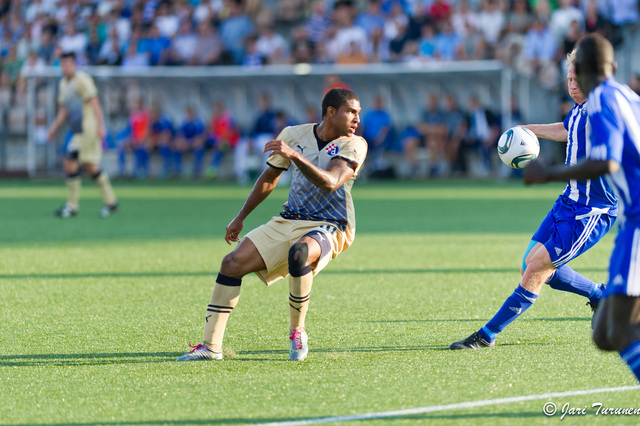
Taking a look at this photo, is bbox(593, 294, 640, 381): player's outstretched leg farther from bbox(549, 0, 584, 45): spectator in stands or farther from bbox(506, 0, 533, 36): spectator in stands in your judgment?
bbox(506, 0, 533, 36): spectator in stands

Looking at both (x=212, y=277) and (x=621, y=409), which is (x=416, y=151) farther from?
(x=621, y=409)

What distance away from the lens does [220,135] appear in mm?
25656

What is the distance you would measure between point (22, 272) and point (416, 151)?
16.3m

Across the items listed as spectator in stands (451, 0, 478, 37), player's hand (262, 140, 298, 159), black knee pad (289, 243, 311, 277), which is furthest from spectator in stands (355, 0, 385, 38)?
player's hand (262, 140, 298, 159)

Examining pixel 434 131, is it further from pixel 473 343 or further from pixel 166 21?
pixel 473 343

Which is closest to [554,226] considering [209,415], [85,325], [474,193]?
[209,415]

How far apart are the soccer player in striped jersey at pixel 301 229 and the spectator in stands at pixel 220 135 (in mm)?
19668

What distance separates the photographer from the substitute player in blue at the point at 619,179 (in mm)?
4023

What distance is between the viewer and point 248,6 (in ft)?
92.6

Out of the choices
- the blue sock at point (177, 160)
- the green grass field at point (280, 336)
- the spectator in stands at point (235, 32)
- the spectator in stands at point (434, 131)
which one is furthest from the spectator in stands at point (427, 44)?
the green grass field at point (280, 336)

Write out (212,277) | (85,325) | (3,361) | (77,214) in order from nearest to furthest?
(3,361) < (85,325) < (212,277) < (77,214)

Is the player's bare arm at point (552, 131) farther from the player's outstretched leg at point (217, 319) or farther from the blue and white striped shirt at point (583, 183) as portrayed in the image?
the player's outstretched leg at point (217, 319)

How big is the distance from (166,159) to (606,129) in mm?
23238

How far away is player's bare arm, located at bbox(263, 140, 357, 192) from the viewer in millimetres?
5242
